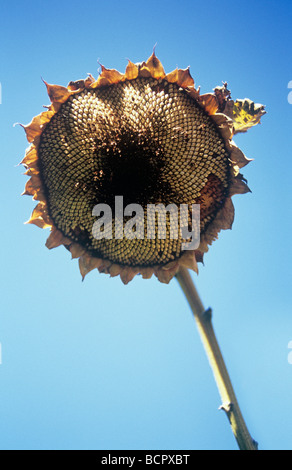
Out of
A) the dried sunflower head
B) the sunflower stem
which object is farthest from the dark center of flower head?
the sunflower stem

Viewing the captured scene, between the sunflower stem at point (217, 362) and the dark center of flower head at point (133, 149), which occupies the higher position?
the dark center of flower head at point (133, 149)

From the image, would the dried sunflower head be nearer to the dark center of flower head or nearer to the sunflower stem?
the dark center of flower head

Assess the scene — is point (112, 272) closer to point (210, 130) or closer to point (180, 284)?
point (180, 284)

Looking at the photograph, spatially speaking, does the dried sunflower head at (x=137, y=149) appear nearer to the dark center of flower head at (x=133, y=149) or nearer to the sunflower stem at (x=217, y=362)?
the dark center of flower head at (x=133, y=149)

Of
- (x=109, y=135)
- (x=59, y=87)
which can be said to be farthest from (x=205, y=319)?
(x=59, y=87)

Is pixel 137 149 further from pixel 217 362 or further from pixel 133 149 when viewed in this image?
pixel 217 362

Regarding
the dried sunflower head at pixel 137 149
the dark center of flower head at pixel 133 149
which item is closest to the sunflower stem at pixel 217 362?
the dried sunflower head at pixel 137 149
